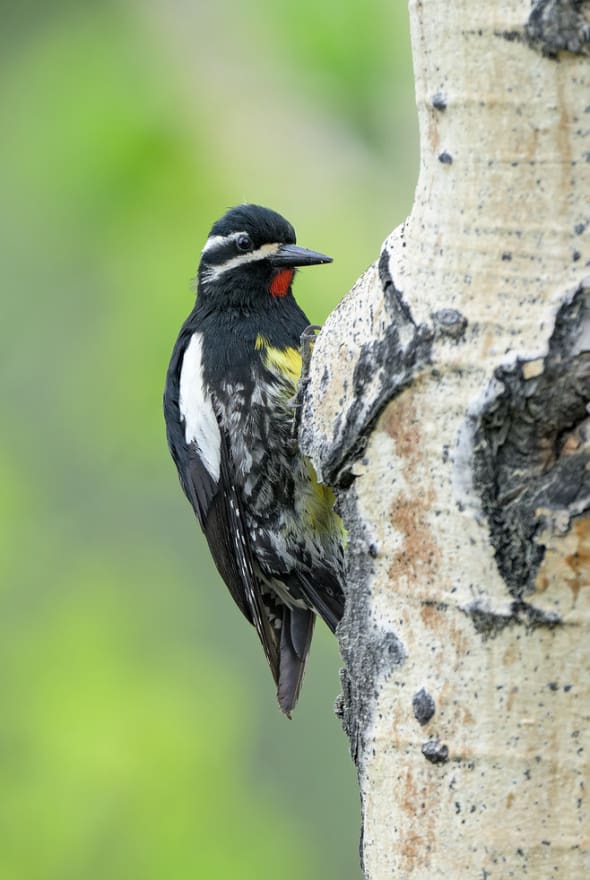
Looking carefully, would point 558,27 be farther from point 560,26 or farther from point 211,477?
point 211,477

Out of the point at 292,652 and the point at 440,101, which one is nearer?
the point at 440,101

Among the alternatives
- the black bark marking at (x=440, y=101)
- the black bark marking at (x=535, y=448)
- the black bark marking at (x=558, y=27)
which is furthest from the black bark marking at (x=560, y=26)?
the black bark marking at (x=535, y=448)

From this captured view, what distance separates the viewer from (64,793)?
11.0ft

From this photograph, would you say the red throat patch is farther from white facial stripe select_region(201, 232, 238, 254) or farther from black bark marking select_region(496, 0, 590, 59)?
black bark marking select_region(496, 0, 590, 59)

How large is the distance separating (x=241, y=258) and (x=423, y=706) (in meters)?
1.78

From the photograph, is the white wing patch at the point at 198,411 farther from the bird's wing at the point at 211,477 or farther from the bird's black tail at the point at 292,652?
the bird's black tail at the point at 292,652

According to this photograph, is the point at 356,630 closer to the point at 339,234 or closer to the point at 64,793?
the point at 339,234

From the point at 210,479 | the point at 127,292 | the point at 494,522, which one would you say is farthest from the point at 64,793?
the point at 494,522

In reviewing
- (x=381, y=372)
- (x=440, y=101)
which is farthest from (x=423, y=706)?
(x=440, y=101)

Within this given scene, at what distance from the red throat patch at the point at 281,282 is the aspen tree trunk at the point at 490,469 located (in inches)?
61.2

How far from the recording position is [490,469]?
4.47 ft

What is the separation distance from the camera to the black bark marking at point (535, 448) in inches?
52.2

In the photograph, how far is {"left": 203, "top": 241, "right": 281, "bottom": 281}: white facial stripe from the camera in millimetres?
2988

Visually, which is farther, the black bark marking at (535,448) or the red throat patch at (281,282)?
the red throat patch at (281,282)
